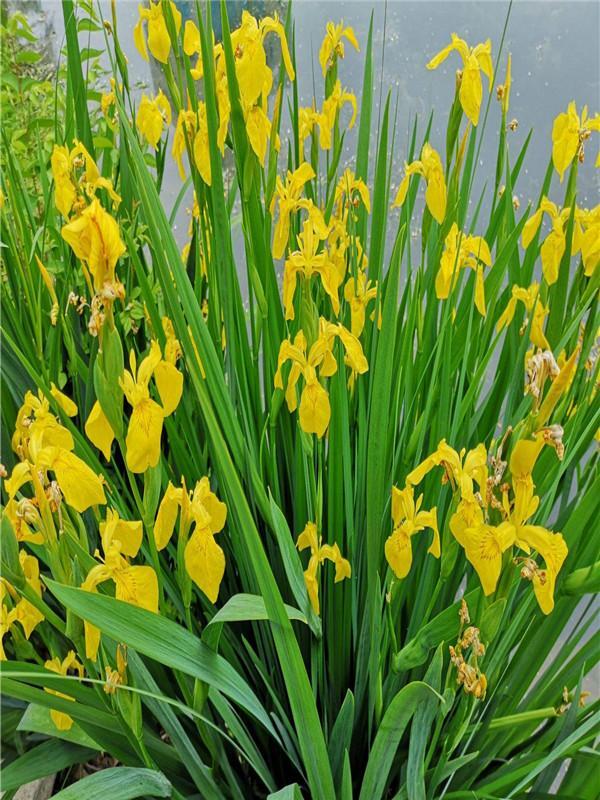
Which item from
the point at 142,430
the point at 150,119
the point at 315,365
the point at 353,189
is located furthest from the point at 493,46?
the point at 142,430

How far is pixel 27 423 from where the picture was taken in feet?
1.11

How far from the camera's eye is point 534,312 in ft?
1.36

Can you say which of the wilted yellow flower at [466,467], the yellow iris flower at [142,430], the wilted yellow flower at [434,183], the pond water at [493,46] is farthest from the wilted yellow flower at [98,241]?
the pond water at [493,46]

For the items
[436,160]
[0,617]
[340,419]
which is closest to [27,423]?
[0,617]

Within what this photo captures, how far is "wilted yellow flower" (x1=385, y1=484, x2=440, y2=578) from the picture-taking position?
346 mm

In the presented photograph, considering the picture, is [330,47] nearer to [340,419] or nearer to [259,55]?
[259,55]

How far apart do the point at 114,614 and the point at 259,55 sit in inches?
11.0

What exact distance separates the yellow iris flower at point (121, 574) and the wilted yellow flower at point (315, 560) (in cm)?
11

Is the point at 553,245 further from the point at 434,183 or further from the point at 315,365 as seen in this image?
the point at 315,365

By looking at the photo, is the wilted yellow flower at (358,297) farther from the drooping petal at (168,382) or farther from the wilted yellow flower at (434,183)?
the drooping petal at (168,382)

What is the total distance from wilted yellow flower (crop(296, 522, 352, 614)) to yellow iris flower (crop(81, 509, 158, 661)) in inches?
4.2

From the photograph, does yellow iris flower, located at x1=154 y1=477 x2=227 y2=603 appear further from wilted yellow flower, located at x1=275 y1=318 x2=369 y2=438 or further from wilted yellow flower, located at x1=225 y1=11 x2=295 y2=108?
wilted yellow flower, located at x1=225 y1=11 x2=295 y2=108

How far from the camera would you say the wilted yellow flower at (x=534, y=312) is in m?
0.44

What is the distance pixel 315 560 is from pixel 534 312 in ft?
0.61
